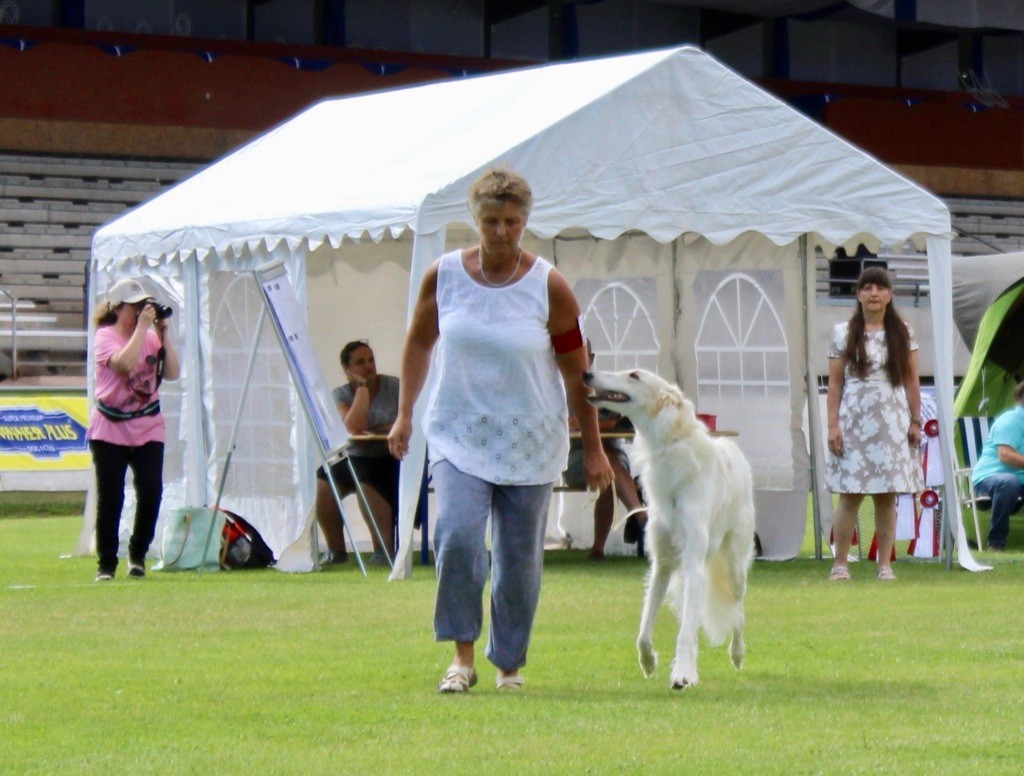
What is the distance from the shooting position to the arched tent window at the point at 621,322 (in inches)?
540

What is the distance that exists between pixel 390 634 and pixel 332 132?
6.14m

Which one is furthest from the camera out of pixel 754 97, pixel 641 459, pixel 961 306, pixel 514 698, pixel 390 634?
pixel 961 306

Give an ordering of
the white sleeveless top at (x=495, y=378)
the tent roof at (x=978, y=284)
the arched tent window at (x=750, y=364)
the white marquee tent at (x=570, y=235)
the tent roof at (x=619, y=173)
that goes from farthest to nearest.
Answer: the tent roof at (x=978, y=284), the arched tent window at (x=750, y=364), the white marquee tent at (x=570, y=235), the tent roof at (x=619, y=173), the white sleeveless top at (x=495, y=378)

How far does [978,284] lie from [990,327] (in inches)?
55.6

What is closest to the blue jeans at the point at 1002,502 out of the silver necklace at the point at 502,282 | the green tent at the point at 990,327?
the green tent at the point at 990,327

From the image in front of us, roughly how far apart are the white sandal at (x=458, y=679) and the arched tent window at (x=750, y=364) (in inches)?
269

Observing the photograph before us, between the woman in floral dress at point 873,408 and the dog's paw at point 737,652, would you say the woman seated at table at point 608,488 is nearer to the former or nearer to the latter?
the woman in floral dress at point 873,408

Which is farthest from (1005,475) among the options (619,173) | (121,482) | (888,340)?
(121,482)

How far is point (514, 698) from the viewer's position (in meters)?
6.26

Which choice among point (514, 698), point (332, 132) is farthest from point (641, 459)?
point (332, 132)

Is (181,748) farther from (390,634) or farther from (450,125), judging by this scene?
(450,125)

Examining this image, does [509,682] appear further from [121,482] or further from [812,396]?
[812,396]

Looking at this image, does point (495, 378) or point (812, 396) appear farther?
point (812, 396)

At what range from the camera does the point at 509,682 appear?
21.3ft
